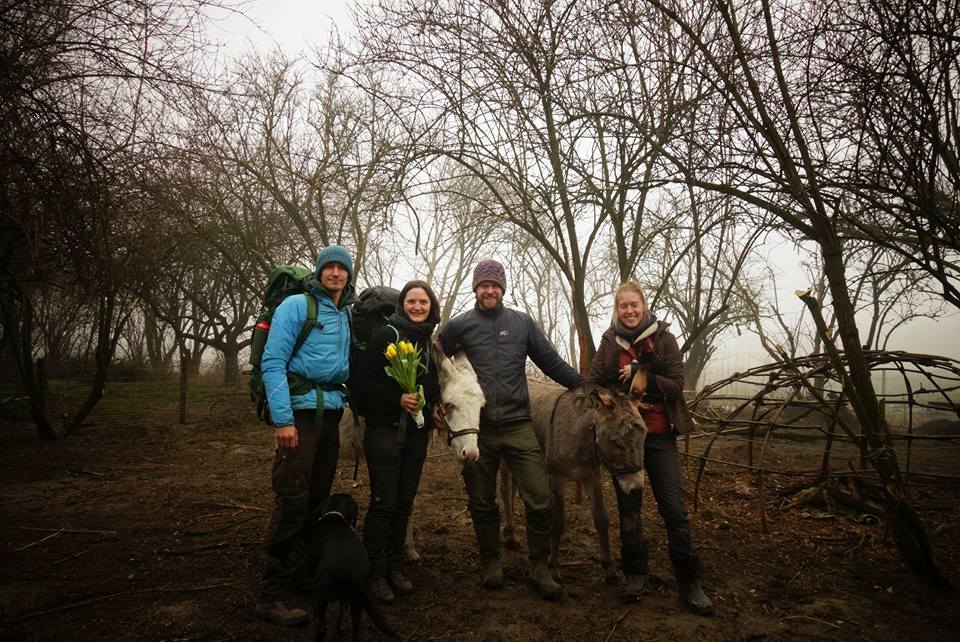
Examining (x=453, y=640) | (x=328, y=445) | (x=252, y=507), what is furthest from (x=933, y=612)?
Result: (x=252, y=507)

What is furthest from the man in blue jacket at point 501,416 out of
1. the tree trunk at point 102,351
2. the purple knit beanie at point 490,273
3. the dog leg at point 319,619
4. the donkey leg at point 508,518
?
the tree trunk at point 102,351

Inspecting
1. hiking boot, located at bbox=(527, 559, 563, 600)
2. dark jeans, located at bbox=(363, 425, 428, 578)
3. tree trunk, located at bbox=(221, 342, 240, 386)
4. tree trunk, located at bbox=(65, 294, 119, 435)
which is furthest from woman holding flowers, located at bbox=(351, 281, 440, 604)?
tree trunk, located at bbox=(221, 342, 240, 386)

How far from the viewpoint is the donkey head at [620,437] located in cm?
371

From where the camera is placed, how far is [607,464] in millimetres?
3830

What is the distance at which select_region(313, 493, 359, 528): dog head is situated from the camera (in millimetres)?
3381

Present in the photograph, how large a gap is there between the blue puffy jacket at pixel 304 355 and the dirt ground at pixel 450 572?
155 centimetres

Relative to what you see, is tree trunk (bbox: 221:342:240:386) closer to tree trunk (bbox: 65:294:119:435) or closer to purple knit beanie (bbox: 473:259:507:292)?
tree trunk (bbox: 65:294:119:435)

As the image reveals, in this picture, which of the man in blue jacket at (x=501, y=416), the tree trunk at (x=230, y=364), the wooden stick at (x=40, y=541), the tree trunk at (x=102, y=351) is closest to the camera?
the man in blue jacket at (x=501, y=416)

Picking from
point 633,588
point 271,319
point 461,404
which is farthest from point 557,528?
point 271,319

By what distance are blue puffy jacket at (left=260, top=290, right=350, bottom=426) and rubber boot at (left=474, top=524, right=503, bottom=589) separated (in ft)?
5.11

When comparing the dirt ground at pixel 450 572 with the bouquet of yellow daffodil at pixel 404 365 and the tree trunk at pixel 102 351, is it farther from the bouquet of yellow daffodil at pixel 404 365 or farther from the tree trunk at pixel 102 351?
the tree trunk at pixel 102 351

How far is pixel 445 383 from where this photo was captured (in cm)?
404

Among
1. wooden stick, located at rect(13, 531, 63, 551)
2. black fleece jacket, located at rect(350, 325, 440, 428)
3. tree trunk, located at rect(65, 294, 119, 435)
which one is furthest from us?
tree trunk, located at rect(65, 294, 119, 435)

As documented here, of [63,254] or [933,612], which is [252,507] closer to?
[63,254]
